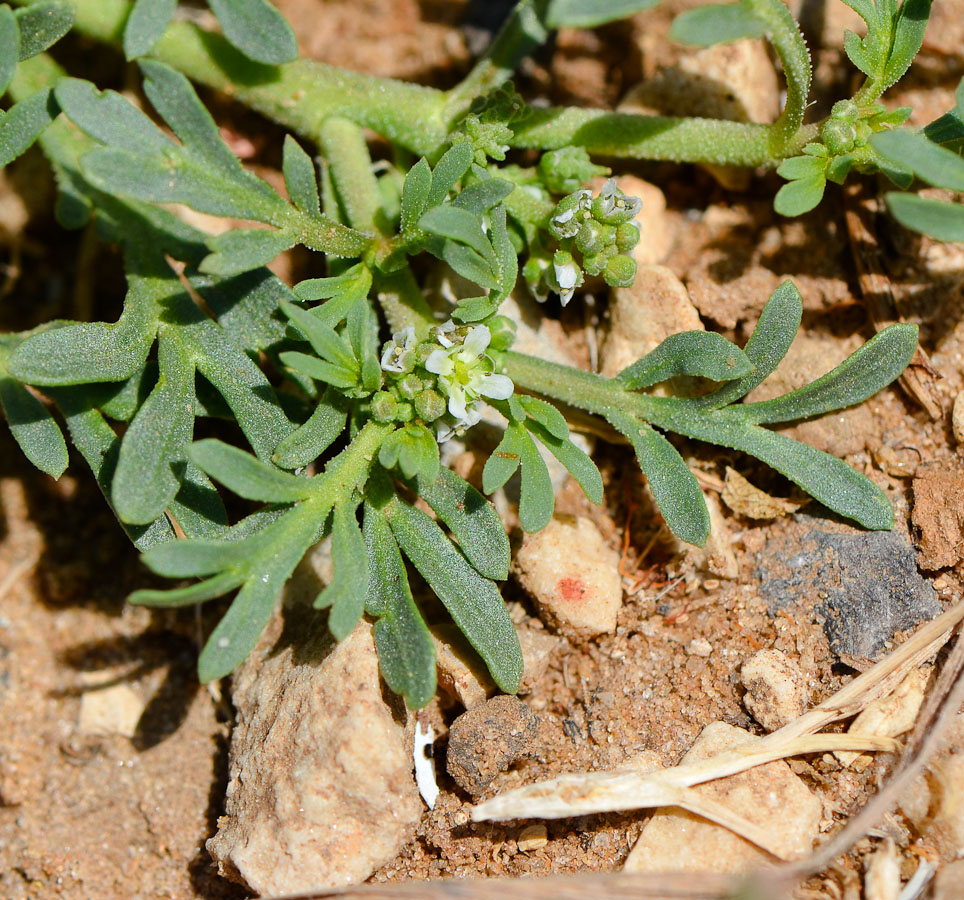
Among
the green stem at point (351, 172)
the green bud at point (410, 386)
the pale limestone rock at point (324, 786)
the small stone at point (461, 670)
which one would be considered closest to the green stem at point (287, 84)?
the green stem at point (351, 172)

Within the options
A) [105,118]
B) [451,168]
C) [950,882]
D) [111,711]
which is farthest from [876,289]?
[111,711]

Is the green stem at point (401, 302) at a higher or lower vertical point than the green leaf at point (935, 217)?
lower

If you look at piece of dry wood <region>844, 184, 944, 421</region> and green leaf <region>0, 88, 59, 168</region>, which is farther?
piece of dry wood <region>844, 184, 944, 421</region>

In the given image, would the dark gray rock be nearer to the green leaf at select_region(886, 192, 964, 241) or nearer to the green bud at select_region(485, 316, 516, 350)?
the green leaf at select_region(886, 192, 964, 241)

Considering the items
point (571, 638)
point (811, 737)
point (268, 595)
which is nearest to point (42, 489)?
point (268, 595)

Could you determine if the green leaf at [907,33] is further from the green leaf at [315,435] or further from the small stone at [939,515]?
the green leaf at [315,435]

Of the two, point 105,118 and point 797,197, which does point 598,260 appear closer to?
point 797,197

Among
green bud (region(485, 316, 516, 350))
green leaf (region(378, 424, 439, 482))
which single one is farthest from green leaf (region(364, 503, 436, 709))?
green bud (region(485, 316, 516, 350))

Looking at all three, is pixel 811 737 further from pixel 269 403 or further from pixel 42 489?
pixel 42 489
